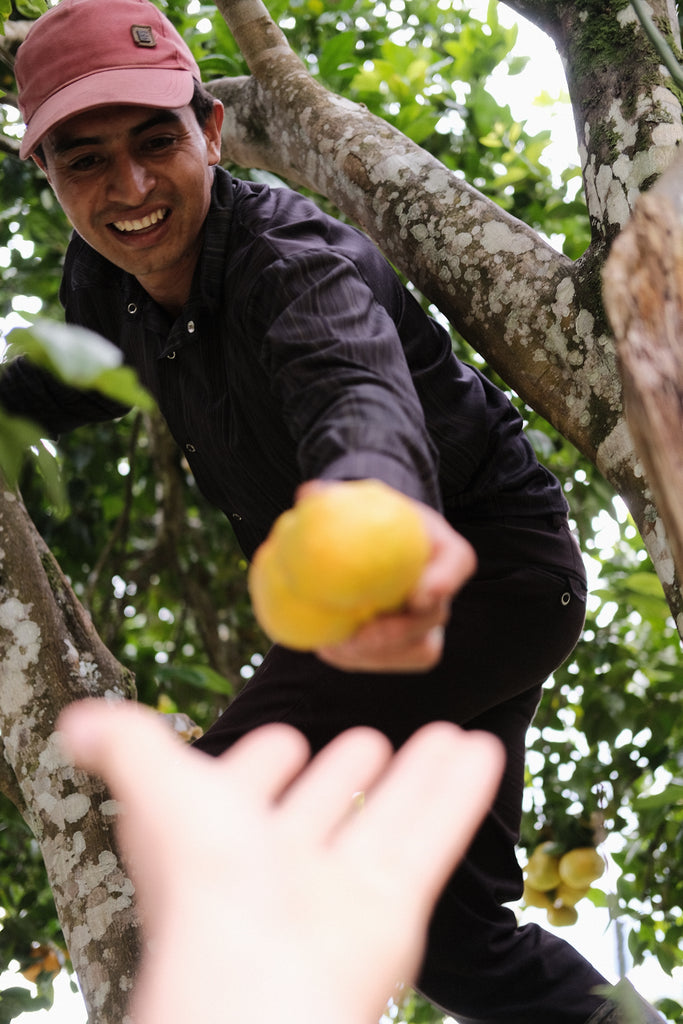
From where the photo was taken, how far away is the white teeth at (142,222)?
1545 mm

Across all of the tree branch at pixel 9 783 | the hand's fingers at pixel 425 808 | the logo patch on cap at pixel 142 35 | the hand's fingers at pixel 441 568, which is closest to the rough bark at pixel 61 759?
the tree branch at pixel 9 783

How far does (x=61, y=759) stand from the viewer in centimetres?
162

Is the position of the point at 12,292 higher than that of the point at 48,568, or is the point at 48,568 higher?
the point at 48,568

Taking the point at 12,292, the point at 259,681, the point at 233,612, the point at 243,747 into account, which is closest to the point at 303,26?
the point at 12,292

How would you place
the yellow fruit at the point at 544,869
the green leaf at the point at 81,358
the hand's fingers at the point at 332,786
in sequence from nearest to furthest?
the green leaf at the point at 81,358 < the hand's fingers at the point at 332,786 < the yellow fruit at the point at 544,869

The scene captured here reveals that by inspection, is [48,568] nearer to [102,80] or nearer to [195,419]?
[195,419]

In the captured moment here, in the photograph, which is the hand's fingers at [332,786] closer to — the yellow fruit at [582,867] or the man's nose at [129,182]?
the man's nose at [129,182]

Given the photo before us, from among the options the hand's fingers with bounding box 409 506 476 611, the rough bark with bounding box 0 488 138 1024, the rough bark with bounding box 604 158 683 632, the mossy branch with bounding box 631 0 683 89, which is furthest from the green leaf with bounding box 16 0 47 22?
the hand's fingers with bounding box 409 506 476 611

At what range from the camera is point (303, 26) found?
10.5ft

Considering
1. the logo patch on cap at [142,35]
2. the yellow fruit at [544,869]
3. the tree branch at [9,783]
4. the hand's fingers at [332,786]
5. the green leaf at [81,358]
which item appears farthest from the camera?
the yellow fruit at [544,869]

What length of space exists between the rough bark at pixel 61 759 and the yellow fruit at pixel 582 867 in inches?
44.7

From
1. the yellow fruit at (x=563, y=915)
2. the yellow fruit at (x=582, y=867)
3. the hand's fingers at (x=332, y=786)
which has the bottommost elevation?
the yellow fruit at (x=563, y=915)

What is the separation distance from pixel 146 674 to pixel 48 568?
79cm

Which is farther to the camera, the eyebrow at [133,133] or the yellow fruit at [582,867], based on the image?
the yellow fruit at [582,867]
